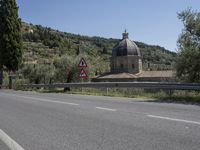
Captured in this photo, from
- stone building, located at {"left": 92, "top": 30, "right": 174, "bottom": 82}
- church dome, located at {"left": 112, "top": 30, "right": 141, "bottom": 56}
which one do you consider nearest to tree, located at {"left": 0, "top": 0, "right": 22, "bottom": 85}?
stone building, located at {"left": 92, "top": 30, "right": 174, "bottom": 82}

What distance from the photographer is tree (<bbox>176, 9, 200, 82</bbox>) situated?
928 inches

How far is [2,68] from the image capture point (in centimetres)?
4903

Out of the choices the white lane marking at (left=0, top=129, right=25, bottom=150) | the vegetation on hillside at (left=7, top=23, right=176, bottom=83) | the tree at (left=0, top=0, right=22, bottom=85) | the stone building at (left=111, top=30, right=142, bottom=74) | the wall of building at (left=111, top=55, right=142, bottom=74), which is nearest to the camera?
the white lane marking at (left=0, top=129, right=25, bottom=150)

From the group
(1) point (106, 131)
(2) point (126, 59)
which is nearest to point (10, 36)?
(2) point (126, 59)

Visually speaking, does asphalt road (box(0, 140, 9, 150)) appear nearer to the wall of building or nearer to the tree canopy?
the tree canopy

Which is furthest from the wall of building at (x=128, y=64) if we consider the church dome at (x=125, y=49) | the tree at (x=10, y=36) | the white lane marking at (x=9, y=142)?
the white lane marking at (x=9, y=142)

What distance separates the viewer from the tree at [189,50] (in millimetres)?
23578

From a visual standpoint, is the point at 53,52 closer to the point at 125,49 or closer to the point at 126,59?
the point at 125,49

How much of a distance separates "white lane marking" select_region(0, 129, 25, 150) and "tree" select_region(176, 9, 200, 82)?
17459mm

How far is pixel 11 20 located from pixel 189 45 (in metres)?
29.1

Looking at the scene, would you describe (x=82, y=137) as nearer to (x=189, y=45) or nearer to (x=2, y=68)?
(x=189, y=45)

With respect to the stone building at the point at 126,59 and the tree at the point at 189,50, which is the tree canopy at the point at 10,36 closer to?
the tree at the point at 189,50

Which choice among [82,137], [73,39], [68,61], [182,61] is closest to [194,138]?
[82,137]

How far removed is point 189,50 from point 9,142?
18539 millimetres
